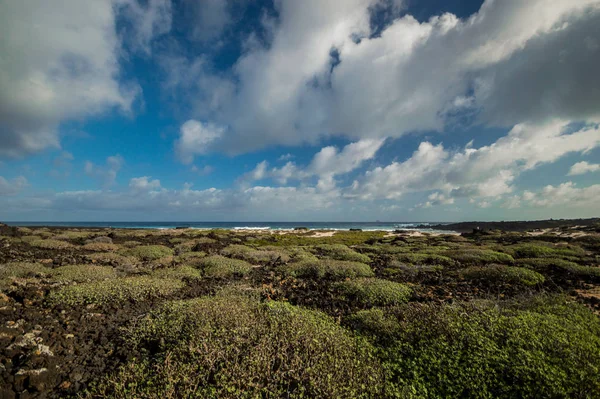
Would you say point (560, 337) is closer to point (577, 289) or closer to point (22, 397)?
point (577, 289)

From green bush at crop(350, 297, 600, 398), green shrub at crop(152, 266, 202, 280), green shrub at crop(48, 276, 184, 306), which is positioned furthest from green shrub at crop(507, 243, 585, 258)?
green shrub at crop(48, 276, 184, 306)

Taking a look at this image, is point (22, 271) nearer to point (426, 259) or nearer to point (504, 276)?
point (504, 276)

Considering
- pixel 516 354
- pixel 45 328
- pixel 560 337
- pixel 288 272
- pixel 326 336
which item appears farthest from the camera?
pixel 288 272

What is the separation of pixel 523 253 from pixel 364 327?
2694cm

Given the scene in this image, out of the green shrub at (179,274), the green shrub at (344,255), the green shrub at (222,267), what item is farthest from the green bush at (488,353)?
the green shrub at (344,255)

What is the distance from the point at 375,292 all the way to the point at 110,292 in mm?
11379

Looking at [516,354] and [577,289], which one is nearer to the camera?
[516,354]

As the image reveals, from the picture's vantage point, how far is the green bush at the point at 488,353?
5215 millimetres

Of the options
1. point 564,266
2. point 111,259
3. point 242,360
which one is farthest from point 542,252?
point 111,259

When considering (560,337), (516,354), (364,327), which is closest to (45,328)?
(364,327)

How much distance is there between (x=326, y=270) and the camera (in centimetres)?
1722

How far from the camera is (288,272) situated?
1714cm

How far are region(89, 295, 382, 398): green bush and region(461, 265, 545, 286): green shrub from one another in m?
12.6

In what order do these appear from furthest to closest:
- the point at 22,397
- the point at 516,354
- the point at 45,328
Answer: the point at 45,328 → the point at 516,354 → the point at 22,397
